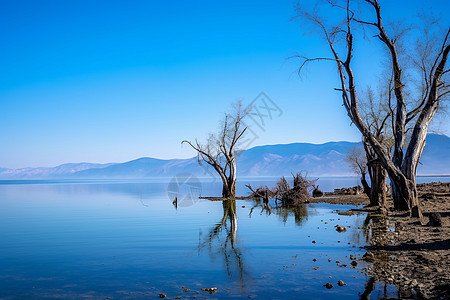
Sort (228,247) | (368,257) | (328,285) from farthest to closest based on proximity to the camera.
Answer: (228,247), (368,257), (328,285)

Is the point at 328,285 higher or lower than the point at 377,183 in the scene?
lower

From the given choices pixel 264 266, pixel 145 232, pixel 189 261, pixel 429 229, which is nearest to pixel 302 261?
pixel 264 266

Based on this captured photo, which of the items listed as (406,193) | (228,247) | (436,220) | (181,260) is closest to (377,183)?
(406,193)

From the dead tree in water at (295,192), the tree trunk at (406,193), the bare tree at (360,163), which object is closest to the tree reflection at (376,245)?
the tree trunk at (406,193)

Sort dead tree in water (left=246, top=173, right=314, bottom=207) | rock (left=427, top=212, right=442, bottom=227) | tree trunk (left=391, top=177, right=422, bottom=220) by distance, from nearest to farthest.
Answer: rock (left=427, top=212, right=442, bottom=227) → tree trunk (left=391, top=177, right=422, bottom=220) → dead tree in water (left=246, top=173, right=314, bottom=207)

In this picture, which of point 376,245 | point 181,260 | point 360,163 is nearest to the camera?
point 181,260

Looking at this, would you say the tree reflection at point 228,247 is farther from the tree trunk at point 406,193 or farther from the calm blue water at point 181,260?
the tree trunk at point 406,193

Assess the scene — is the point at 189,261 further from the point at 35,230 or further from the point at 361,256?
the point at 35,230

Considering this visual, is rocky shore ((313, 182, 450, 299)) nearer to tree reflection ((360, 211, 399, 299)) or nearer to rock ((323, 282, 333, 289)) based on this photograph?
tree reflection ((360, 211, 399, 299))

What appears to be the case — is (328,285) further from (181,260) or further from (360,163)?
(360,163)

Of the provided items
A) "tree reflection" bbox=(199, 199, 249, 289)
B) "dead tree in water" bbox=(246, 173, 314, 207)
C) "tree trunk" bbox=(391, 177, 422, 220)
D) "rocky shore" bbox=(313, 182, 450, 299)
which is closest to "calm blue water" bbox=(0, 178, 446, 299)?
"tree reflection" bbox=(199, 199, 249, 289)

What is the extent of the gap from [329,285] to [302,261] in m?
2.20

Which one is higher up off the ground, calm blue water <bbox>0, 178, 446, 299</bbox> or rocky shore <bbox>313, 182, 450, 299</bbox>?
rocky shore <bbox>313, 182, 450, 299</bbox>

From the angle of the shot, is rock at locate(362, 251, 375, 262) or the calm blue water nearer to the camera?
the calm blue water
